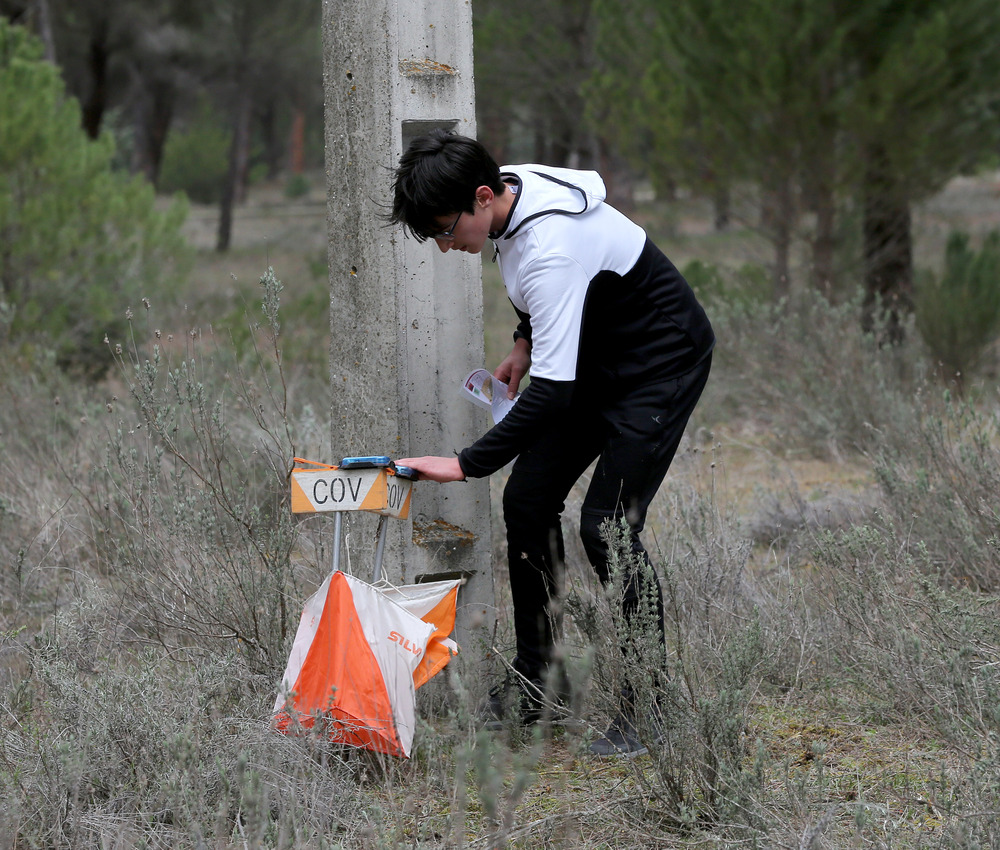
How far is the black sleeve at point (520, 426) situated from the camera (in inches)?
97.3

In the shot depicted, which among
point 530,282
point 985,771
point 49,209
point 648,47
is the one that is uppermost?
point 648,47

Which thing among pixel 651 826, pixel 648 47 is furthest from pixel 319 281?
pixel 651 826

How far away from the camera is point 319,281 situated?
15.0m

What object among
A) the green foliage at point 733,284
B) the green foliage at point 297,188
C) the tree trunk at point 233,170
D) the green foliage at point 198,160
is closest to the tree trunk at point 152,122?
the tree trunk at point 233,170

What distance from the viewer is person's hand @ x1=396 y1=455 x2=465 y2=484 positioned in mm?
2598

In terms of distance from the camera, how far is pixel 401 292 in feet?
9.64

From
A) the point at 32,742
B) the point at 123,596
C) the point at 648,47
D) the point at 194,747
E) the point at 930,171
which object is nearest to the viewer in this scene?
the point at 194,747

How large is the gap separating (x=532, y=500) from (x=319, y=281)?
12.7 metres

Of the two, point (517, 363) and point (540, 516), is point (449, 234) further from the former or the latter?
point (540, 516)

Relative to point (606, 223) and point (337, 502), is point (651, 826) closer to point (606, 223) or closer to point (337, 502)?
point (337, 502)

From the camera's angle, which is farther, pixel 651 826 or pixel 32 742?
pixel 32 742

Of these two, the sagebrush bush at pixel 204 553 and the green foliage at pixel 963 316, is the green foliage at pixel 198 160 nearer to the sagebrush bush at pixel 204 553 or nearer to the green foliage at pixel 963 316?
the green foliage at pixel 963 316

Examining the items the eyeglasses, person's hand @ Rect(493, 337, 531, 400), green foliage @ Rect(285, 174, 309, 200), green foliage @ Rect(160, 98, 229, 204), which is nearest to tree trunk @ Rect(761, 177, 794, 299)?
person's hand @ Rect(493, 337, 531, 400)

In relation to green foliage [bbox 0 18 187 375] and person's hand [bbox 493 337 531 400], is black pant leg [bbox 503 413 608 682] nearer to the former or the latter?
person's hand [bbox 493 337 531 400]
